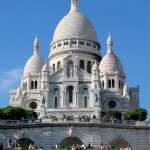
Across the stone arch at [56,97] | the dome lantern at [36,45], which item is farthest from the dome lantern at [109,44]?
the stone arch at [56,97]

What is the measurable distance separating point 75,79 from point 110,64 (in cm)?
796

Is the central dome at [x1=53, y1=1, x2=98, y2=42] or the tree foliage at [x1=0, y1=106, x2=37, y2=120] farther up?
the central dome at [x1=53, y1=1, x2=98, y2=42]

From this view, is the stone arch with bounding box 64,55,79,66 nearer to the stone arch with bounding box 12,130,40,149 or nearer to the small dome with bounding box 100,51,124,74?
the small dome with bounding box 100,51,124,74

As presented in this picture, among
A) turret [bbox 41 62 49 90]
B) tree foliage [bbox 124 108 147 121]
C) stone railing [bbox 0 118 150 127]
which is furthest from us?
turret [bbox 41 62 49 90]

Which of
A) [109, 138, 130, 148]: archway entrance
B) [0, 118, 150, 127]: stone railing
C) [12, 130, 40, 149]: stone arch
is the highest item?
[0, 118, 150, 127]: stone railing

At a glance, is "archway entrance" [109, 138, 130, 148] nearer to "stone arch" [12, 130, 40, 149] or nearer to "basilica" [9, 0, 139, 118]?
"stone arch" [12, 130, 40, 149]

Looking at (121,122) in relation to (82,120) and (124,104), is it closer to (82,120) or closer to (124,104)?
(82,120)

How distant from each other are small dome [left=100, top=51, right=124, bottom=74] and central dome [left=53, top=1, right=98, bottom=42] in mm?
8516

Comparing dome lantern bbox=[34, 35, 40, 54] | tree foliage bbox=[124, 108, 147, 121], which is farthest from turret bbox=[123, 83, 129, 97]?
dome lantern bbox=[34, 35, 40, 54]

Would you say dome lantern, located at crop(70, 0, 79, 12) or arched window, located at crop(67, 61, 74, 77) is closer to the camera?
arched window, located at crop(67, 61, 74, 77)

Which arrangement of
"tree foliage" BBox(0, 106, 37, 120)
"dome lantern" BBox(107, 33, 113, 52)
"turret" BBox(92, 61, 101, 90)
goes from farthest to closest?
"dome lantern" BBox(107, 33, 113, 52)
"turret" BBox(92, 61, 101, 90)
"tree foliage" BBox(0, 106, 37, 120)

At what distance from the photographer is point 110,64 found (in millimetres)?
109312

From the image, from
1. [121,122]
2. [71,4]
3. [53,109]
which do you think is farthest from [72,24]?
[121,122]

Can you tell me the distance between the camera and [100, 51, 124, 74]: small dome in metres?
109
